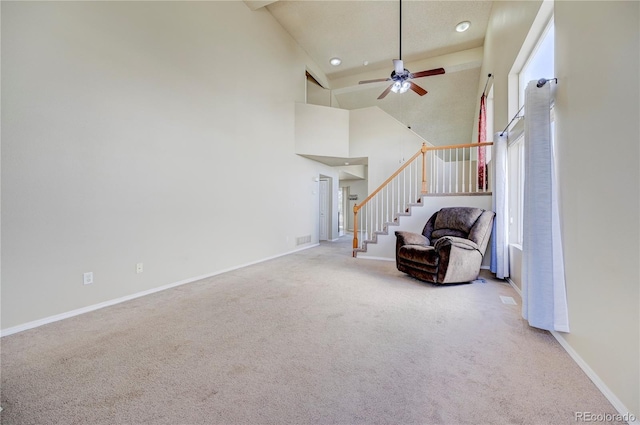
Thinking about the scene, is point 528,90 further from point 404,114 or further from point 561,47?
point 404,114

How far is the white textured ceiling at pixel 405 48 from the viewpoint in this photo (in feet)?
16.8

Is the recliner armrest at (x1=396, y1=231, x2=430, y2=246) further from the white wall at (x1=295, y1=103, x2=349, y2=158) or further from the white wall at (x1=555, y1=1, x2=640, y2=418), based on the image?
the white wall at (x1=295, y1=103, x2=349, y2=158)

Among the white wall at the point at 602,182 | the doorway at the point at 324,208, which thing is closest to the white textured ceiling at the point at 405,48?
the doorway at the point at 324,208

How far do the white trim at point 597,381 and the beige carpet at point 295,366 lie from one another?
4cm

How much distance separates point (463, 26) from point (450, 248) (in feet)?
16.6

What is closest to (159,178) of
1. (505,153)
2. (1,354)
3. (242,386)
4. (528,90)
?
(1,354)

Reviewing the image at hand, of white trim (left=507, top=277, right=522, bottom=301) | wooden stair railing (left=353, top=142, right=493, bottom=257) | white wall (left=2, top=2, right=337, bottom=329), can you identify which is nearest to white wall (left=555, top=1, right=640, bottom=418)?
white trim (left=507, top=277, right=522, bottom=301)

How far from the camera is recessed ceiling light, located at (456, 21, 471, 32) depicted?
545 centimetres

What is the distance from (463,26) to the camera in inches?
218

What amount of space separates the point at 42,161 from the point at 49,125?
0.34m

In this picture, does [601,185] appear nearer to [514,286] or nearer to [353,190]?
[514,286]

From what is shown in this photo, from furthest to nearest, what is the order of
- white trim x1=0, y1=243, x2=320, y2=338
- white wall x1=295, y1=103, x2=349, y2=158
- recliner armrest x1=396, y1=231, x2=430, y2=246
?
white wall x1=295, y1=103, x2=349, y2=158
recliner armrest x1=396, y1=231, x2=430, y2=246
white trim x1=0, y1=243, x2=320, y2=338

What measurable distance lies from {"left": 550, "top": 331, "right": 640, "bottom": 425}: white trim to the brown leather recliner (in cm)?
139
